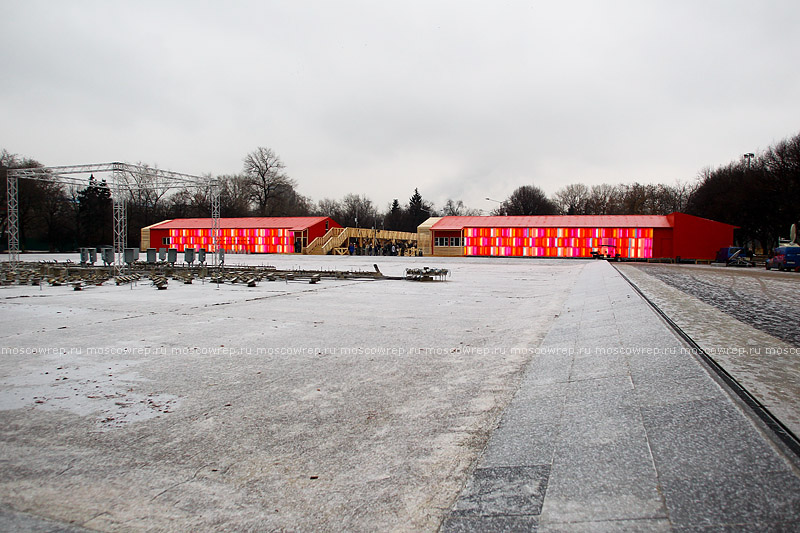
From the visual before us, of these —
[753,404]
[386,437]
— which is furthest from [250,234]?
[753,404]

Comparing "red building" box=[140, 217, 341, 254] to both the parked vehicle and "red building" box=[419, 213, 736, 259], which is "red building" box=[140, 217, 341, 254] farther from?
the parked vehicle

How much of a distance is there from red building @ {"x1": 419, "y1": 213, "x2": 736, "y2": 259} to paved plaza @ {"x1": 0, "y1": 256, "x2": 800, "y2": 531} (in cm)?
4540

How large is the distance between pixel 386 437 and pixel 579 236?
163ft

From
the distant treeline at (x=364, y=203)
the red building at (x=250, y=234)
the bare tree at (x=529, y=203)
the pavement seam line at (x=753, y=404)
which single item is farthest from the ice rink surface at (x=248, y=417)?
the bare tree at (x=529, y=203)

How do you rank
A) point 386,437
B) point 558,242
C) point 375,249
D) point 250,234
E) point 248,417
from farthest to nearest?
point 250,234
point 375,249
point 558,242
point 248,417
point 386,437

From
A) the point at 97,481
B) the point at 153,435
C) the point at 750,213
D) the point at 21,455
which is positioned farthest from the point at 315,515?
the point at 750,213

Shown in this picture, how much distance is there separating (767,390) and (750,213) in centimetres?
5394

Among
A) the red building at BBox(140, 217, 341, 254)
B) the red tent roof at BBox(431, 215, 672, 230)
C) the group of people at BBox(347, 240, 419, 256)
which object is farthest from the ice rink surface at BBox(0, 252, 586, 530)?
the red building at BBox(140, 217, 341, 254)

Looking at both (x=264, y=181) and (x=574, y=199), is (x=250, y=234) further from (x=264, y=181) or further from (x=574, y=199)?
(x=574, y=199)

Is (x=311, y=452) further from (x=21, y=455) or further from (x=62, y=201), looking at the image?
(x=62, y=201)

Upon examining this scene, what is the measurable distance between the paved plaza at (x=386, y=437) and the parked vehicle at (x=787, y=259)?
2829 cm

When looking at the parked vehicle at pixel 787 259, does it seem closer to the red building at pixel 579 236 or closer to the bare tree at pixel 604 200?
the red building at pixel 579 236

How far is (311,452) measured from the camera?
3.17m

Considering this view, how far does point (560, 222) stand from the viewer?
169 ft
